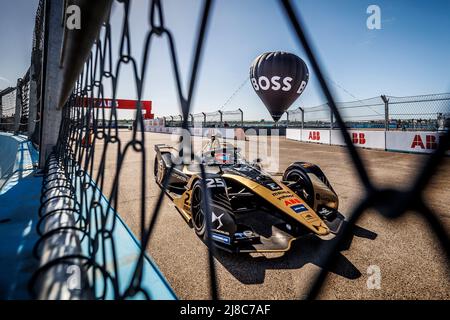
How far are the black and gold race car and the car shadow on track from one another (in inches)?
5.9

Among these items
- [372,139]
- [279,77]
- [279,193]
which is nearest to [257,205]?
[279,193]

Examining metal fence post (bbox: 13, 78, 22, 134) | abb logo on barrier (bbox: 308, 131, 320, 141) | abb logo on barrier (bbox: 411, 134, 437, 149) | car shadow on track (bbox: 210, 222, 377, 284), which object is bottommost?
car shadow on track (bbox: 210, 222, 377, 284)

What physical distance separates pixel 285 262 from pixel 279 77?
6.87 metres

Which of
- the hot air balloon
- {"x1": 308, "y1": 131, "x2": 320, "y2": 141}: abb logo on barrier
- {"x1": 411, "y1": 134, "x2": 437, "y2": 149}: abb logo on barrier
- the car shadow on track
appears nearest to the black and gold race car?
the car shadow on track

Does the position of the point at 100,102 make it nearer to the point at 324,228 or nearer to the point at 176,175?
the point at 324,228

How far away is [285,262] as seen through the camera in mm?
2344

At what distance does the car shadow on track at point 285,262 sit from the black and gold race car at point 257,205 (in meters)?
0.15

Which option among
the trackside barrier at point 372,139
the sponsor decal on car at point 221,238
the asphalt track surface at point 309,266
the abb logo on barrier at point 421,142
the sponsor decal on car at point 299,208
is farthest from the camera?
the trackside barrier at point 372,139

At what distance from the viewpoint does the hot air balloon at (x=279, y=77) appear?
8.02m

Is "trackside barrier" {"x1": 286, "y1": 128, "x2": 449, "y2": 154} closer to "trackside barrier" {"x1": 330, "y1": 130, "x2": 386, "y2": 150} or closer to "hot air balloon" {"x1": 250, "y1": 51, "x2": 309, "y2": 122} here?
"trackside barrier" {"x1": 330, "y1": 130, "x2": 386, "y2": 150}

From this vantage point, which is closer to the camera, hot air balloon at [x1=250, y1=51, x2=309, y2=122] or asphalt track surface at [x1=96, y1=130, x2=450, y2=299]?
asphalt track surface at [x1=96, y1=130, x2=450, y2=299]

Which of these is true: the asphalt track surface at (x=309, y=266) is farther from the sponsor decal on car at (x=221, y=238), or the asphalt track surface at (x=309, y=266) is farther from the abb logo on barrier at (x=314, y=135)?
the abb logo on barrier at (x=314, y=135)

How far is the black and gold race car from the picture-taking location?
2.39 meters

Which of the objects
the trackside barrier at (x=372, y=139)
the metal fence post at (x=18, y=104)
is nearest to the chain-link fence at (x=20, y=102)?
the metal fence post at (x=18, y=104)
